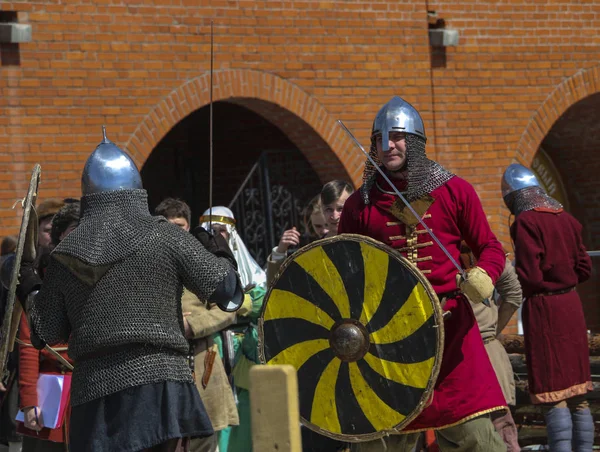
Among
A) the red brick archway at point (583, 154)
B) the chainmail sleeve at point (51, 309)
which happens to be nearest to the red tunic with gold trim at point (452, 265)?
the chainmail sleeve at point (51, 309)

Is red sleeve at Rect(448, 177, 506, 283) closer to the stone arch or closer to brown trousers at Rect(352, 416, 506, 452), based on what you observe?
brown trousers at Rect(352, 416, 506, 452)

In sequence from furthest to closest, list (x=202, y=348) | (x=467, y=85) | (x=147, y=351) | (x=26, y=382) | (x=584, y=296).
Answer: (x=584, y=296) → (x=467, y=85) → (x=202, y=348) → (x=26, y=382) → (x=147, y=351)

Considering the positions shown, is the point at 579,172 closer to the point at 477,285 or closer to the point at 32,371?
the point at 32,371

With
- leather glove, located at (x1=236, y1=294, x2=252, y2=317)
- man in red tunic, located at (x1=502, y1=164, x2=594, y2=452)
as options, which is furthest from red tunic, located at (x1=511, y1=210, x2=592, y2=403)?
leather glove, located at (x1=236, y1=294, x2=252, y2=317)

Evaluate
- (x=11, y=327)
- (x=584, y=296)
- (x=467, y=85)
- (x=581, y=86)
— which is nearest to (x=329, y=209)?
(x=11, y=327)

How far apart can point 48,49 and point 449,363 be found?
5.41 meters

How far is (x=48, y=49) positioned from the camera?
9758 mm

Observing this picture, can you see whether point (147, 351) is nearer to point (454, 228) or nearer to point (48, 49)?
point (454, 228)

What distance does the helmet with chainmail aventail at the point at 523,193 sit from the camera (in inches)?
297

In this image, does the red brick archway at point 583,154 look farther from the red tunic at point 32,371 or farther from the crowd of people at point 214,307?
the red tunic at point 32,371

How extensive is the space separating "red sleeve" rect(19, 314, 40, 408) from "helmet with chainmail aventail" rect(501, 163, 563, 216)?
118 inches

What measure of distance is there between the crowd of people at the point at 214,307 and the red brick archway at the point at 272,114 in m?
3.04

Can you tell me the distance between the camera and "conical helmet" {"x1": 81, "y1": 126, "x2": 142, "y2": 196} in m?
4.98

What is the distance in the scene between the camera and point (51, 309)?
4973 mm
